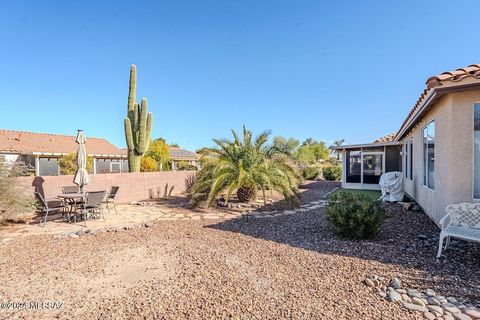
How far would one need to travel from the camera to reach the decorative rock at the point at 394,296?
10.6 ft

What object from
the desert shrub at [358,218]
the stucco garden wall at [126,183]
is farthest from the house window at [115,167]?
the desert shrub at [358,218]

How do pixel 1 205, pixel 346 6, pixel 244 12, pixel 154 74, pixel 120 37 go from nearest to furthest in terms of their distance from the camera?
pixel 1 205 → pixel 346 6 → pixel 244 12 → pixel 120 37 → pixel 154 74

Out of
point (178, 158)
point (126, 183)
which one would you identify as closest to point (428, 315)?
point (126, 183)

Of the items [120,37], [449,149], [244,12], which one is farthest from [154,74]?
[449,149]

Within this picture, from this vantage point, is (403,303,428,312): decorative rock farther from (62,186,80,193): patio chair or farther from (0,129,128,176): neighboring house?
(0,129,128,176): neighboring house

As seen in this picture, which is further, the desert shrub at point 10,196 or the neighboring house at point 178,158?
the neighboring house at point 178,158

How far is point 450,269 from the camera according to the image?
4.09 meters

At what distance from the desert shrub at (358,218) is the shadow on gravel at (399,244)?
0.21 meters

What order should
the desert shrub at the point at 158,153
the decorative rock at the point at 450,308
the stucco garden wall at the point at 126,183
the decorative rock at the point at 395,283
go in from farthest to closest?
the desert shrub at the point at 158,153 < the stucco garden wall at the point at 126,183 < the decorative rock at the point at 395,283 < the decorative rock at the point at 450,308

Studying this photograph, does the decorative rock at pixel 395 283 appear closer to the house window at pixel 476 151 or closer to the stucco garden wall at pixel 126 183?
the house window at pixel 476 151

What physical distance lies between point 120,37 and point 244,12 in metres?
6.78

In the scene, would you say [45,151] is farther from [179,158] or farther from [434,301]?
[434,301]

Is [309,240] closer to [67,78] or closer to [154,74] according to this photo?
[154,74]

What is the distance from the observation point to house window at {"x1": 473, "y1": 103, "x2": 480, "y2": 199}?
5.25m
